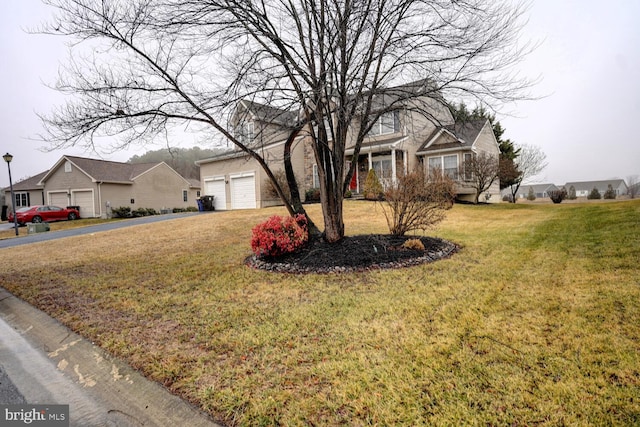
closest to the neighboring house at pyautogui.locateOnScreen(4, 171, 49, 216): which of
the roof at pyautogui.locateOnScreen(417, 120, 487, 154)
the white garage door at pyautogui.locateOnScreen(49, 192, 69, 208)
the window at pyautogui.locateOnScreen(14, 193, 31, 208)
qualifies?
the window at pyautogui.locateOnScreen(14, 193, 31, 208)

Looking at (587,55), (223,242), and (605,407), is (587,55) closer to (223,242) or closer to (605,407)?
(605,407)

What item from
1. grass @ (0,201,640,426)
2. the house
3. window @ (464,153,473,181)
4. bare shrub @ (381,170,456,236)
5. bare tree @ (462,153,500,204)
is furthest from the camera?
the house

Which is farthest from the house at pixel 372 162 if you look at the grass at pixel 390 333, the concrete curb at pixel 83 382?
the concrete curb at pixel 83 382

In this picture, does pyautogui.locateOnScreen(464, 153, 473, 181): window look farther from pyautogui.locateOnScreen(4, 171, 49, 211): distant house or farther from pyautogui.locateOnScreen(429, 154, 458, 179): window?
pyautogui.locateOnScreen(4, 171, 49, 211): distant house

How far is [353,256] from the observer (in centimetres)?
603

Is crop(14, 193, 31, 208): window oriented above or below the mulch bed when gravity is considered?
above

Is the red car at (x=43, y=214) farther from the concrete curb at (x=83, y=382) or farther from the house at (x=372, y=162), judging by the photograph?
the concrete curb at (x=83, y=382)

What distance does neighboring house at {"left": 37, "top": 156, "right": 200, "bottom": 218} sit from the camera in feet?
80.2

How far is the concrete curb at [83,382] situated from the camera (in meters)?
2.18

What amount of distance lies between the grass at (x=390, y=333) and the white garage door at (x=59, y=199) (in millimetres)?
24282

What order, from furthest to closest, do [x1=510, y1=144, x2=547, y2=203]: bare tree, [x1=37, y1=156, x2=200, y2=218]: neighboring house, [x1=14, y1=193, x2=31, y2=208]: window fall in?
[x1=510, y1=144, x2=547, y2=203]: bare tree → [x1=14, y1=193, x2=31, y2=208]: window → [x1=37, y1=156, x2=200, y2=218]: neighboring house

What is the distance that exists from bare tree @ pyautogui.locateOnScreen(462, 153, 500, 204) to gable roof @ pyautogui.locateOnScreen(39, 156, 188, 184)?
2690 centimetres

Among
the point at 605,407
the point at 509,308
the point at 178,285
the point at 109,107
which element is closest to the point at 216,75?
the point at 109,107

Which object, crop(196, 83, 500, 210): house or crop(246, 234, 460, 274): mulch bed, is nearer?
crop(246, 234, 460, 274): mulch bed
